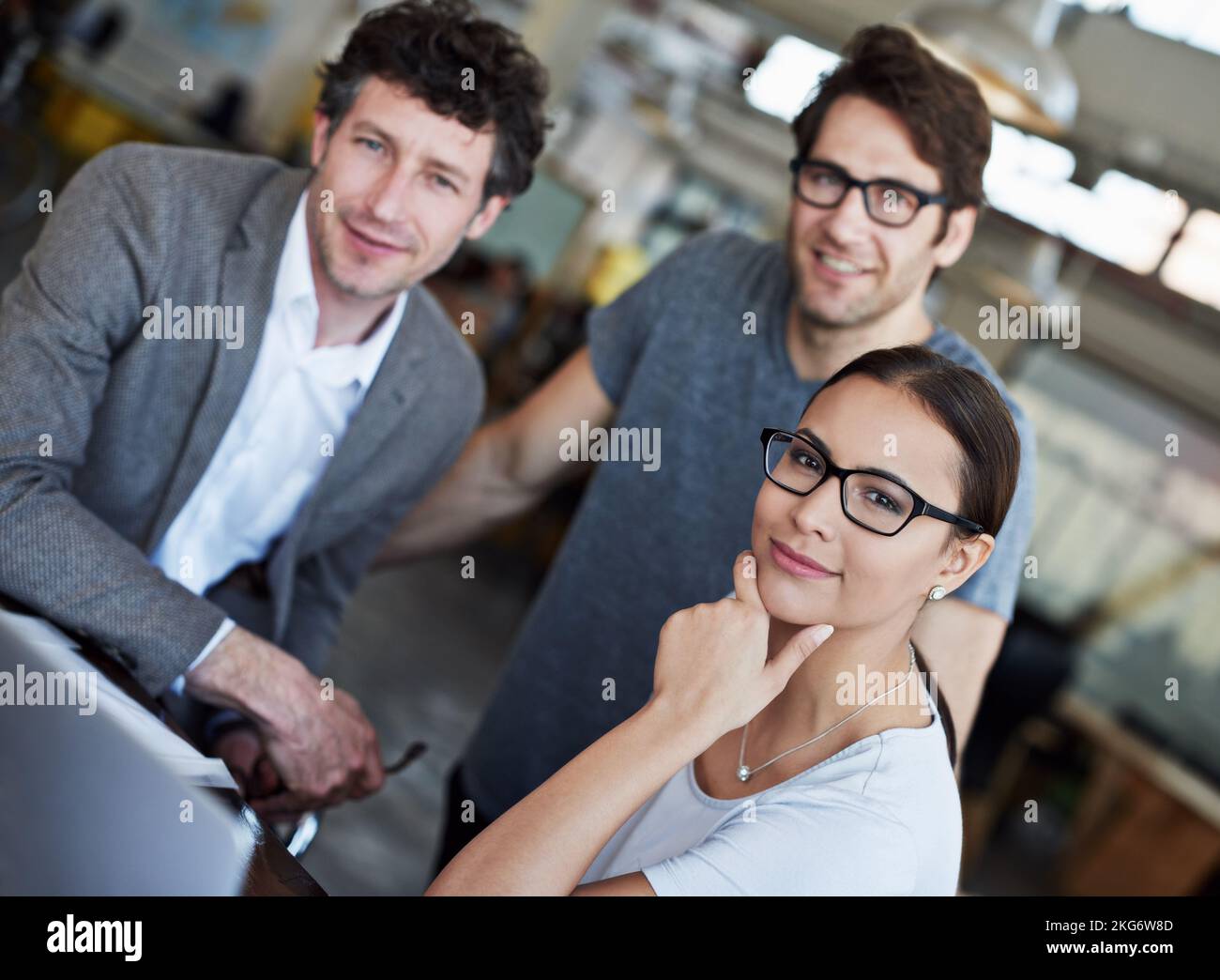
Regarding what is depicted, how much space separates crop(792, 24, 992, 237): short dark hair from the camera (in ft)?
5.07

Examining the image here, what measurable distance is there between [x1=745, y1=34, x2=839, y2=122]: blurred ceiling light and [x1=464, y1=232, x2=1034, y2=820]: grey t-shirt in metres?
4.96

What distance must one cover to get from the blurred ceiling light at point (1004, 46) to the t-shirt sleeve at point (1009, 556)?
78.0 inches

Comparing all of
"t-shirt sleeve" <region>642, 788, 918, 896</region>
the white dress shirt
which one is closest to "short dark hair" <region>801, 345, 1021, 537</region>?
"t-shirt sleeve" <region>642, 788, 918, 896</region>

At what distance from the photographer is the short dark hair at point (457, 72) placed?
159 cm

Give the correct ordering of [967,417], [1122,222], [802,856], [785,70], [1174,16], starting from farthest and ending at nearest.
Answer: [785,70], [1122,222], [1174,16], [967,417], [802,856]

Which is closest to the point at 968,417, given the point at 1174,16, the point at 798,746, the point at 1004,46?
the point at 798,746

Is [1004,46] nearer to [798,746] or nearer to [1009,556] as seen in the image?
[1009,556]

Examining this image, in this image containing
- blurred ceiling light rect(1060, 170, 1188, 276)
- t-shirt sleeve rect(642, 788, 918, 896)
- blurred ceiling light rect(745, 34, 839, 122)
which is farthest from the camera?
blurred ceiling light rect(745, 34, 839, 122)

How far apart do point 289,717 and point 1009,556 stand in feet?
3.03

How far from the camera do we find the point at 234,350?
5.13 ft

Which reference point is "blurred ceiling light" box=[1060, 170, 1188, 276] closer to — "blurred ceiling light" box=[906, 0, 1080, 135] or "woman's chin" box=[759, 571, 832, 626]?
"blurred ceiling light" box=[906, 0, 1080, 135]

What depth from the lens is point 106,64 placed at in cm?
A: 1141

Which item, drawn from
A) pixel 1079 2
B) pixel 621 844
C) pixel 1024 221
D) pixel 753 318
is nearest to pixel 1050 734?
pixel 1024 221

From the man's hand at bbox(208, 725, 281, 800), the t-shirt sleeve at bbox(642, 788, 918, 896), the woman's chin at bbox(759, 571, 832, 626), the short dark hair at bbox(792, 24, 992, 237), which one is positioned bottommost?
the man's hand at bbox(208, 725, 281, 800)
